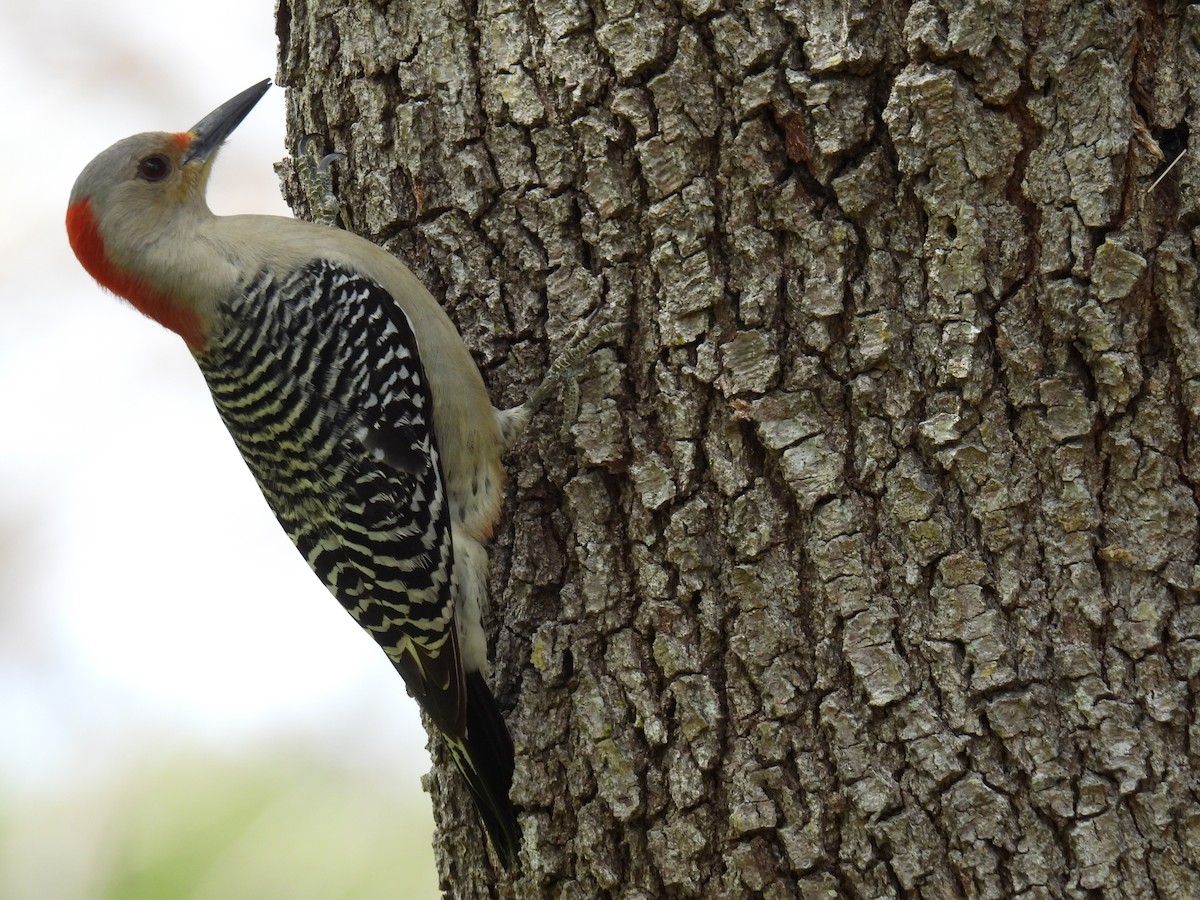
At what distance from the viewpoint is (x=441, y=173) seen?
9.84ft

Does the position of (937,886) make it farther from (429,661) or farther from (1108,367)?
(429,661)

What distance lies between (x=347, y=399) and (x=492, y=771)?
1.17m

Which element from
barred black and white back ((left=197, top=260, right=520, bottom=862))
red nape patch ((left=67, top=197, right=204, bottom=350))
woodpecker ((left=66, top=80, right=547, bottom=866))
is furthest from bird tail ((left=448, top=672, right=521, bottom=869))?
red nape patch ((left=67, top=197, right=204, bottom=350))

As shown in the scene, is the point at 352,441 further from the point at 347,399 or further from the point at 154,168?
the point at 154,168

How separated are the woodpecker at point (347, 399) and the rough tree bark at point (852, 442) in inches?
8.9

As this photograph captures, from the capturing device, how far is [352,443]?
3357mm

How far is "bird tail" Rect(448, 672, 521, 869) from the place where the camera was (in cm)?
288

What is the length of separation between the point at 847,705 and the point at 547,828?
84 centimetres

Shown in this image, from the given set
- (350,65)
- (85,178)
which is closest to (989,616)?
(350,65)

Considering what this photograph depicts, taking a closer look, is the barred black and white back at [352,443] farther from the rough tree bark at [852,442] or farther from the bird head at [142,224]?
the rough tree bark at [852,442]

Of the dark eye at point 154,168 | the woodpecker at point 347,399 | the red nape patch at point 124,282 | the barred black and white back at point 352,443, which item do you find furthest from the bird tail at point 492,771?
the dark eye at point 154,168

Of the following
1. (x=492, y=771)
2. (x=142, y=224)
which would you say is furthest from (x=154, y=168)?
(x=492, y=771)

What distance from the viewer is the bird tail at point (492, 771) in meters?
2.88

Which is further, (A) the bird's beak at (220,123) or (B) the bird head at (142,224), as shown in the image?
(A) the bird's beak at (220,123)
